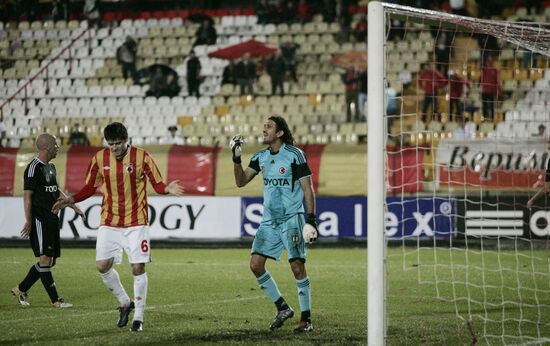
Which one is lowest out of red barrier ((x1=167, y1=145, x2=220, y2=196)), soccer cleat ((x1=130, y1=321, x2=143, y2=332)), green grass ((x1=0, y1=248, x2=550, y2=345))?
green grass ((x1=0, y1=248, x2=550, y2=345))

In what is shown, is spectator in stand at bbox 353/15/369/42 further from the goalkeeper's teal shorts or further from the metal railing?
the goalkeeper's teal shorts

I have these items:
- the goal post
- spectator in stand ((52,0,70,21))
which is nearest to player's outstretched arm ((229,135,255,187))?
the goal post

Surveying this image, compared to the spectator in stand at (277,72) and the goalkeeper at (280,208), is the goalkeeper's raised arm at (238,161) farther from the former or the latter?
the spectator in stand at (277,72)

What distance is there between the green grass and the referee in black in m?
0.25

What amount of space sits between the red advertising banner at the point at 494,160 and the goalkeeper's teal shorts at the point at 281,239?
962cm

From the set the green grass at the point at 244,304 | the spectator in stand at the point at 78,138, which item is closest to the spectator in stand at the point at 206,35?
the spectator in stand at the point at 78,138

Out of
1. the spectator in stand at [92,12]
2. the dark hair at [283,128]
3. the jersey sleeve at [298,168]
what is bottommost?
the jersey sleeve at [298,168]

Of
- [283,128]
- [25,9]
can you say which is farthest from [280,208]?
[25,9]

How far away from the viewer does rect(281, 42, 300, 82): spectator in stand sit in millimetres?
25047

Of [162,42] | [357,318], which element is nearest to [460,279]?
[357,318]

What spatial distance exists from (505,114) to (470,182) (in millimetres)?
4628

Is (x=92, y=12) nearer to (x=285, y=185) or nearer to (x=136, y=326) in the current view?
(x=285, y=185)

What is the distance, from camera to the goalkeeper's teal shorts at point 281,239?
8539mm

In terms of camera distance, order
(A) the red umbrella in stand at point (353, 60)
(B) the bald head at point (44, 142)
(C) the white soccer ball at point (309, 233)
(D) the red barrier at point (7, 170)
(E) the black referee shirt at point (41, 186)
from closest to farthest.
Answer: (C) the white soccer ball at point (309, 233), (B) the bald head at point (44, 142), (E) the black referee shirt at point (41, 186), (D) the red barrier at point (7, 170), (A) the red umbrella in stand at point (353, 60)
